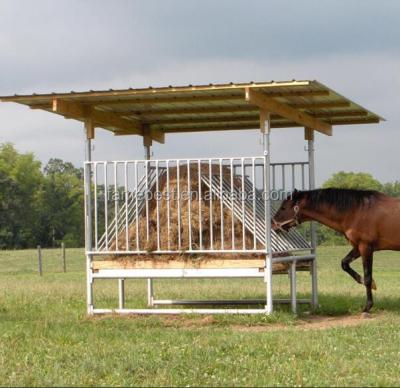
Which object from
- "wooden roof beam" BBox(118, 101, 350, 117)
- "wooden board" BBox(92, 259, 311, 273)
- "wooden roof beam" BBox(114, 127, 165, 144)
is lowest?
"wooden board" BBox(92, 259, 311, 273)

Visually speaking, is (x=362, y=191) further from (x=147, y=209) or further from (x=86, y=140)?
(x=86, y=140)

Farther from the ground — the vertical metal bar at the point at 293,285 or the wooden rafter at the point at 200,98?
the wooden rafter at the point at 200,98

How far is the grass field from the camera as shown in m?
8.59

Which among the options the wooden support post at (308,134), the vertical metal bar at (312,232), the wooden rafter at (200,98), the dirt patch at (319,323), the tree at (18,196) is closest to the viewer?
the dirt patch at (319,323)

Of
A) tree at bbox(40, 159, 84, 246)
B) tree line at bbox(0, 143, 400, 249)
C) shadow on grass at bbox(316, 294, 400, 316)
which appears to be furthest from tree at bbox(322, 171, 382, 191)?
shadow on grass at bbox(316, 294, 400, 316)

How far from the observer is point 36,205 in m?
84.2

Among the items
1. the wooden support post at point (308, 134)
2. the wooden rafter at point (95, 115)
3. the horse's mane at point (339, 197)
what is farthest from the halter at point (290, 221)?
the wooden rafter at point (95, 115)

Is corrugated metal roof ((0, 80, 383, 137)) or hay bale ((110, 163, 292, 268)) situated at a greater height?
corrugated metal roof ((0, 80, 383, 137))

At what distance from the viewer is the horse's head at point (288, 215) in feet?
47.1

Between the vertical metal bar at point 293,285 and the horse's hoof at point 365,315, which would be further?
the vertical metal bar at point 293,285

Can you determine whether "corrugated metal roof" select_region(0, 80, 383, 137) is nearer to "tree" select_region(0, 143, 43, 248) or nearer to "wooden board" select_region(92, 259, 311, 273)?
→ "wooden board" select_region(92, 259, 311, 273)

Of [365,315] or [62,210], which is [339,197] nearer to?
[365,315]

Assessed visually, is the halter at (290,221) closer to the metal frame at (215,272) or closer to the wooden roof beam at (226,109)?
the metal frame at (215,272)

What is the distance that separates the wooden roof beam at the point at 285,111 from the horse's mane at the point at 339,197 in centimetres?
128
